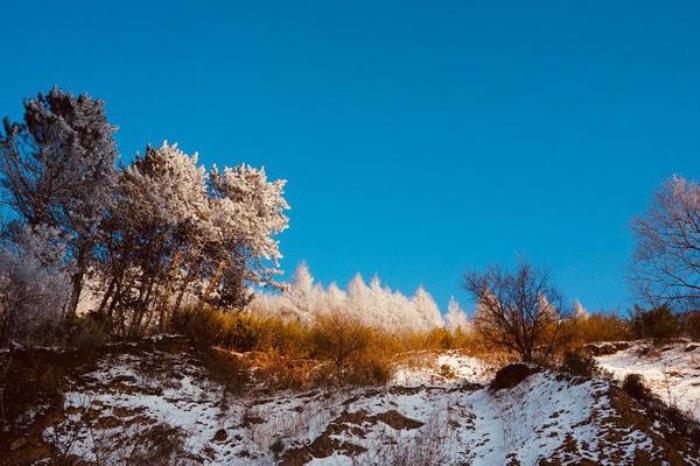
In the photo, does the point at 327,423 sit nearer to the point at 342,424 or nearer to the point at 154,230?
the point at 342,424

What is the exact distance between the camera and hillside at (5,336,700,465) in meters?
8.47

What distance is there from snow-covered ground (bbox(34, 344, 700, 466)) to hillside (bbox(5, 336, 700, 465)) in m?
0.03

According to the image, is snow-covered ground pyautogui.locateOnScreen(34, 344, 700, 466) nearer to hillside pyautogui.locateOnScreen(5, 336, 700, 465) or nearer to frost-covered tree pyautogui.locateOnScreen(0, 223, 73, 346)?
hillside pyautogui.locateOnScreen(5, 336, 700, 465)

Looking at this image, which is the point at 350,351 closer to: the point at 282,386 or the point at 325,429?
the point at 282,386

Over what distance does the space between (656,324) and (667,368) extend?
4462 millimetres

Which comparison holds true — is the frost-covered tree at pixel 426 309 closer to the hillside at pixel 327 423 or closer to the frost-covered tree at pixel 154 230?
the frost-covered tree at pixel 154 230

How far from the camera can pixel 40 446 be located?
892 cm

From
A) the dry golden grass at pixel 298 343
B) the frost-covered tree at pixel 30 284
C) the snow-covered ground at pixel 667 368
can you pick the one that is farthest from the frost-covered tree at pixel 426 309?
the frost-covered tree at pixel 30 284

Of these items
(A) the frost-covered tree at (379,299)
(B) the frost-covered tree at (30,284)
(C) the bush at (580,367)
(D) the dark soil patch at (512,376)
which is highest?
(A) the frost-covered tree at (379,299)

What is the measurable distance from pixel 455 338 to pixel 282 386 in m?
9.61

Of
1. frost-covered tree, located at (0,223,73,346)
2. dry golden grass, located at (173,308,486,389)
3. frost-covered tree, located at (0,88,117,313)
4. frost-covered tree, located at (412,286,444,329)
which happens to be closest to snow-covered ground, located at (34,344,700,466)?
frost-covered tree, located at (0,223,73,346)

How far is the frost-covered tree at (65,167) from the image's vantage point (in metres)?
16.6

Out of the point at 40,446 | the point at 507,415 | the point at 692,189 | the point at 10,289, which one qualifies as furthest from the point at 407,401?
the point at 692,189

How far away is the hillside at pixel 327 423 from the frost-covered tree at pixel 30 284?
94cm
